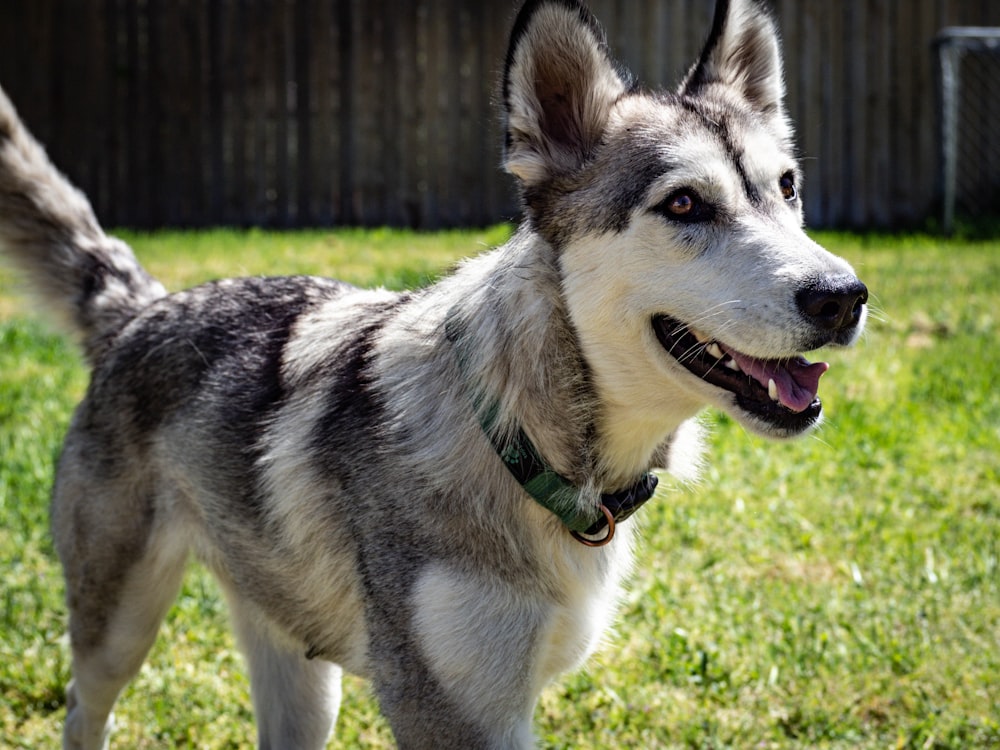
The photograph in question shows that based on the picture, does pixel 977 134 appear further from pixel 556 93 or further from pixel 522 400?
pixel 522 400

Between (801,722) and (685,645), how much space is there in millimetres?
555

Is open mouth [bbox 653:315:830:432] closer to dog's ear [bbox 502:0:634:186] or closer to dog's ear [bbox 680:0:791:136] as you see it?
dog's ear [bbox 502:0:634:186]

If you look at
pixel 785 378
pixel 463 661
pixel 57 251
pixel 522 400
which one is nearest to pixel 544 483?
pixel 522 400

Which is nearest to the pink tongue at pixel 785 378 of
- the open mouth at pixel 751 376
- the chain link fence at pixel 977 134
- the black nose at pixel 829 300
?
the open mouth at pixel 751 376

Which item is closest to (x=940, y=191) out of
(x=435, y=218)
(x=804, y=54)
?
(x=804, y=54)

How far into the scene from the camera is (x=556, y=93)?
3033mm

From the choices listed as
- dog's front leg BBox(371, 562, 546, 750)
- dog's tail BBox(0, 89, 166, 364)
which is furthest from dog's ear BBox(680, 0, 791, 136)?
dog's tail BBox(0, 89, 166, 364)

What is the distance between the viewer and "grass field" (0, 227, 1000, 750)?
13.1 feet

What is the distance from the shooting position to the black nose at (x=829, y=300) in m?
2.63

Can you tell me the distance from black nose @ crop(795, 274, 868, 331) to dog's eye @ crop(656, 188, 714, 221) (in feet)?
1.11

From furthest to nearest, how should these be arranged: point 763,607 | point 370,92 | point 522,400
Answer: point 370,92 → point 763,607 → point 522,400

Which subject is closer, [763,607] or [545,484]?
[545,484]

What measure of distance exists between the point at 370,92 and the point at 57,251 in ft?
31.2

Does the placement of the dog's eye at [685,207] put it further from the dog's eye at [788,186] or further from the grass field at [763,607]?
the grass field at [763,607]
